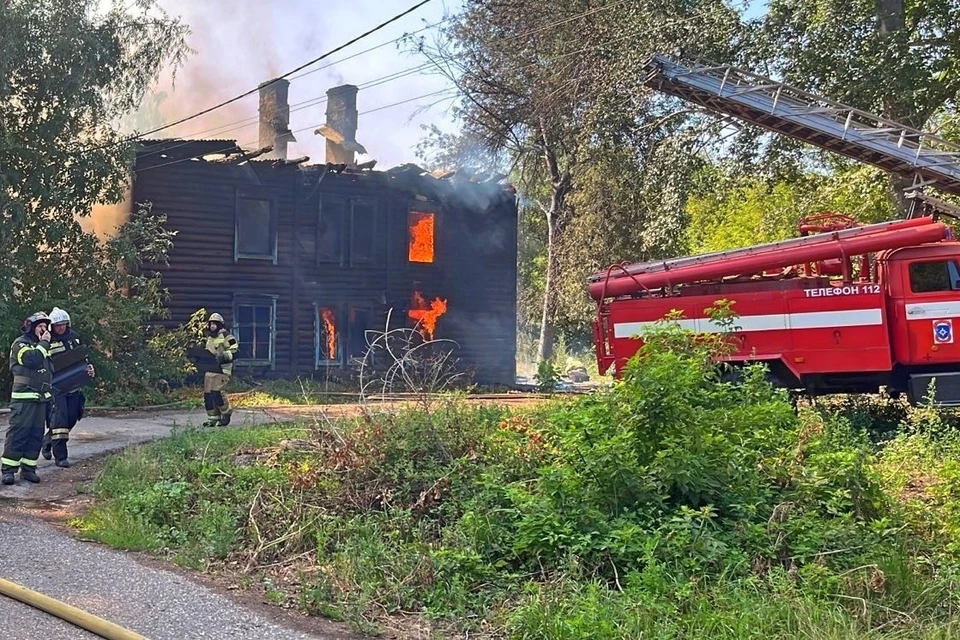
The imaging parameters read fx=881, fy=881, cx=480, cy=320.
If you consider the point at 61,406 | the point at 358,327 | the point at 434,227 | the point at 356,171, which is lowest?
the point at 61,406

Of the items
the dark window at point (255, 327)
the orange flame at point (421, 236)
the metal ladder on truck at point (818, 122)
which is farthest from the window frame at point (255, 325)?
the metal ladder on truck at point (818, 122)

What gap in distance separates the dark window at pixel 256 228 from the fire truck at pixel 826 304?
13.7 meters

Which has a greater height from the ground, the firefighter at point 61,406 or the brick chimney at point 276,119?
the brick chimney at point 276,119

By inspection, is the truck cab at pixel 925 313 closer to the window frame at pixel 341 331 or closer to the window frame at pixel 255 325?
the window frame at pixel 341 331

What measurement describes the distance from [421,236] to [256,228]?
15.8 feet

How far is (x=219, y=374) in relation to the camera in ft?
39.7

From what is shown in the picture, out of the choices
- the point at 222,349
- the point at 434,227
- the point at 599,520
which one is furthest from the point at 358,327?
the point at 599,520

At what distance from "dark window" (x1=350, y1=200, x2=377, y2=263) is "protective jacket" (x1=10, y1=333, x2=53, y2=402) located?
16321mm

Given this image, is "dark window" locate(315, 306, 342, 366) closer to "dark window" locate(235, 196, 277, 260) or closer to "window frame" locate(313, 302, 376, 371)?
"window frame" locate(313, 302, 376, 371)

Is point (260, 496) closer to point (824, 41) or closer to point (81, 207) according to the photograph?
point (81, 207)

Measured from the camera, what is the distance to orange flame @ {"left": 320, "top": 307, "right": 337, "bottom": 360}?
23953mm

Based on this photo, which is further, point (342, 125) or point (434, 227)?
point (342, 125)

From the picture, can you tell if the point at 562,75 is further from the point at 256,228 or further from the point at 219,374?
the point at 219,374

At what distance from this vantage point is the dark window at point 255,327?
899 inches
